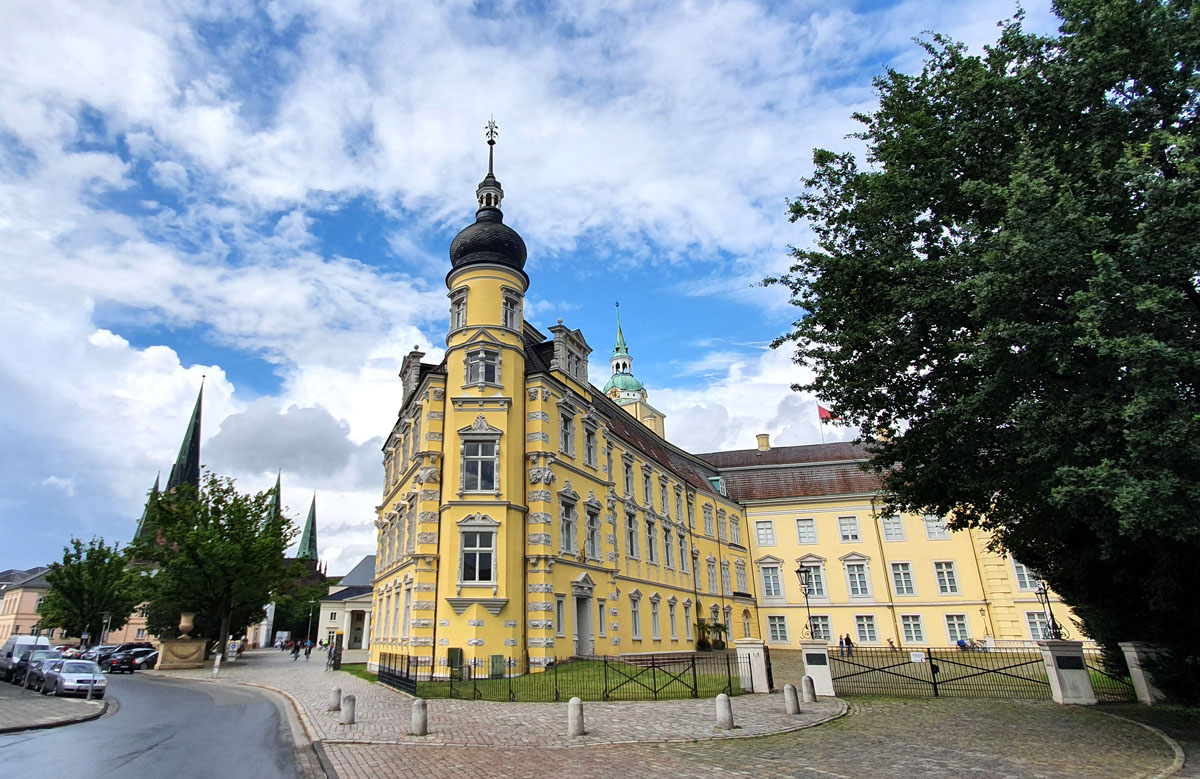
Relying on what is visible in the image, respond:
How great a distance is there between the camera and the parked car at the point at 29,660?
24514mm

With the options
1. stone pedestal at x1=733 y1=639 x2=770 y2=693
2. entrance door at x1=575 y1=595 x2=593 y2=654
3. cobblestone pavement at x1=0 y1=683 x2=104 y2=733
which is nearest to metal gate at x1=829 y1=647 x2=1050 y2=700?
stone pedestal at x1=733 y1=639 x2=770 y2=693

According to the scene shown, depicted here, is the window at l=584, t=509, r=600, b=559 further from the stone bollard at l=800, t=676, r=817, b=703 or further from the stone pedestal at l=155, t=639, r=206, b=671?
the stone pedestal at l=155, t=639, r=206, b=671

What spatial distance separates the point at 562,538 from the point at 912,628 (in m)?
29.9

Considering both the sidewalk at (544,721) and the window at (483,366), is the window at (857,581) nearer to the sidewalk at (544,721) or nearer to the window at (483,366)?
the sidewalk at (544,721)

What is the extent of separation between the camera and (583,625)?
2869cm

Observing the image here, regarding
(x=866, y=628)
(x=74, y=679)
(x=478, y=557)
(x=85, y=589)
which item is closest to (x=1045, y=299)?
(x=478, y=557)

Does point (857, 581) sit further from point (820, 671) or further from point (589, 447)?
point (820, 671)

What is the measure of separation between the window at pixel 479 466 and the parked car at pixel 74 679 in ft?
43.5

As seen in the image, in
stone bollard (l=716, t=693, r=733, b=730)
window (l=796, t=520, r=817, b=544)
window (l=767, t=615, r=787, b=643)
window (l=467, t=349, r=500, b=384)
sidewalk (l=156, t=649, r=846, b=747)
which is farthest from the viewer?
window (l=796, t=520, r=817, b=544)

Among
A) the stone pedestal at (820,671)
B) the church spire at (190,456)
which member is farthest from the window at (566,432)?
the church spire at (190,456)

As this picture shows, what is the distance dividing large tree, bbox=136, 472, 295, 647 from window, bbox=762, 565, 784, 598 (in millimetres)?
34107

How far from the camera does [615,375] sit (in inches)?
3297

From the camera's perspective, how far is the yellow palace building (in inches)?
1015

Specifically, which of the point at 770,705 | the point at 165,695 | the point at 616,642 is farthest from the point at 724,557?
the point at 165,695
